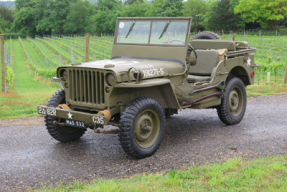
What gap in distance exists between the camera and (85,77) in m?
5.62

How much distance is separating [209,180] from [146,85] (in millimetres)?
1786

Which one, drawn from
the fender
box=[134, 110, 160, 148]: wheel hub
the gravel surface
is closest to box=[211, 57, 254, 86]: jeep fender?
the gravel surface

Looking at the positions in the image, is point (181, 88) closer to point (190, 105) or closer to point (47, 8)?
point (190, 105)

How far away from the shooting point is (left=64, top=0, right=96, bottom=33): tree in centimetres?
9631

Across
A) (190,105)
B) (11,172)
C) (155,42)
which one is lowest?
(11,172)

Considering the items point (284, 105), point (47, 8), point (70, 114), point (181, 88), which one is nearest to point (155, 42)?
point (181, 88)

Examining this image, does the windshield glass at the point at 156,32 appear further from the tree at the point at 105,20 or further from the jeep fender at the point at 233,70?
the tree at the point at 105,20

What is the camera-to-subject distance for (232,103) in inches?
307

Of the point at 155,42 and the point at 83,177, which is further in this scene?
the point at 155,42

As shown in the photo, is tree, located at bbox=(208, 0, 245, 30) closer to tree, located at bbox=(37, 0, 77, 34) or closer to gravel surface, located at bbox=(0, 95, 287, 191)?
tree, located at bbox=(37, 0, 77, 34)

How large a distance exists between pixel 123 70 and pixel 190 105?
182cm

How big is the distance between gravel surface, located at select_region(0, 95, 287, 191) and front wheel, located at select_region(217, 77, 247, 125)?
21 centimetres

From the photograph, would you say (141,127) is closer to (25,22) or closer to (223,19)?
(223,19)

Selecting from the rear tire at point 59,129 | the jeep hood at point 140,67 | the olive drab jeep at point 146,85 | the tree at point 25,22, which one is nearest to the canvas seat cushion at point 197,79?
the olive drab jeep at point 146,85
